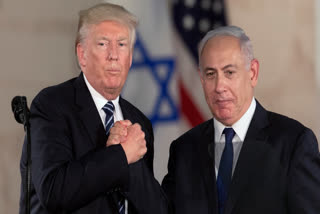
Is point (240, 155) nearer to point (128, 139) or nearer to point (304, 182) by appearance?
point (304, 182)

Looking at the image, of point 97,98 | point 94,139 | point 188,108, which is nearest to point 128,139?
point 94,139

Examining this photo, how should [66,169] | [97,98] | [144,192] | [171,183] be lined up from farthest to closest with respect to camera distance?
[171,183], [97,98], [144,192], [66,169]

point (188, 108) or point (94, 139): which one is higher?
point (94, 139)

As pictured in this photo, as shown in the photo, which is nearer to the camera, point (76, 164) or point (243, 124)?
point (76, 164)

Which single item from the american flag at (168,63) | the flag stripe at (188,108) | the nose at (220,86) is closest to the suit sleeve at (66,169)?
the nose at (220,86)

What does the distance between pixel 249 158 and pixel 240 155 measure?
0.04 m

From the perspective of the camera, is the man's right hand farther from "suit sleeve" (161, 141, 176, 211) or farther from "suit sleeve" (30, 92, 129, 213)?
"suit sleeve" (161, 141, 176, 211)

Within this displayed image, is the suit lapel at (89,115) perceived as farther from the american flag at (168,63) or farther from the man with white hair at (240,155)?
the american flag at (168,63)

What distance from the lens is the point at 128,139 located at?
2018 mm

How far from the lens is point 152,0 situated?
439 cm

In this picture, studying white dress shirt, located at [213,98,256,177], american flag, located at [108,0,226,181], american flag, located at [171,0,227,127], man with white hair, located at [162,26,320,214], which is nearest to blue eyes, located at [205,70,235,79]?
man with white hair, located at [162,26,320,214]

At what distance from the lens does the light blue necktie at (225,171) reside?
2143 mm

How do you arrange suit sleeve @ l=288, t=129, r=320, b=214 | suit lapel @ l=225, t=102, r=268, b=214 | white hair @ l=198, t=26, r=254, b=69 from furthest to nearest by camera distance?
1. white hair @ l=198, t=26, r=254, b=69
2. suit lapel @ l=225, t=102, r=268, b=214
3. suit sleeve @ l=288, t=129, r=320, b=214

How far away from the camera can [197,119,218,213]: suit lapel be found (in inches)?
85.0
